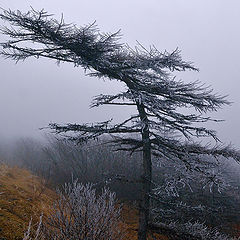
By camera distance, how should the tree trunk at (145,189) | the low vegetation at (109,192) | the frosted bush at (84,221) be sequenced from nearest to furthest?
the frosted bush at (84,221)
the tree trunk at (145,189)
the low vegetation at (109,192)

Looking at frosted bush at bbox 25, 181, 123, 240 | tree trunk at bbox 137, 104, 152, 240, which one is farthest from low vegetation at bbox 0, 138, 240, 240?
frosted bush at bbox 25, 181, 123, 240

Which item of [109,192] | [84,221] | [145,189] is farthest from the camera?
[109,192]

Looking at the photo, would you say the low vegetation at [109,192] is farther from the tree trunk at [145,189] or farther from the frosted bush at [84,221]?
the frosted bush at [84,221]

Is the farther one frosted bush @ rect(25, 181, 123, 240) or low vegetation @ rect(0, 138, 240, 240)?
low vegetation @ rect(0, 138, 240, 240)

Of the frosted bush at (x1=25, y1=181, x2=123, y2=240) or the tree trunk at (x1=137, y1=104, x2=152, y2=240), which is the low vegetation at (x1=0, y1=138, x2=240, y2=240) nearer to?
the tree trunk at (x1=137, y1=104, x2=152, y2=240)

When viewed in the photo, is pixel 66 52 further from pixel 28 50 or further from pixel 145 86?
pixel 145 86

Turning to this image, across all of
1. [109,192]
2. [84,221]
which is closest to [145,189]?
[84,221]

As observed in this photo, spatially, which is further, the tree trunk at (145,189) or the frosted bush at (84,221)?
the tree trunk at (145,189)

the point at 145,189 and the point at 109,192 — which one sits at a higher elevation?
the point at 145,189

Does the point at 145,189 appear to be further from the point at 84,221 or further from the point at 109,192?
the point at 109,192

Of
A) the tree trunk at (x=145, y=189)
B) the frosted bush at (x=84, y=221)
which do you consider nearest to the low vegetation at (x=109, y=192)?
the tree trunk at (x=145, y=189)

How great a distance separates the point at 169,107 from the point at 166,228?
3578mm

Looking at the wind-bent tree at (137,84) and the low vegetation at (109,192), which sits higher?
the wind-bent tree at (137,84)

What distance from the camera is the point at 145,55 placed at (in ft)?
21.5
